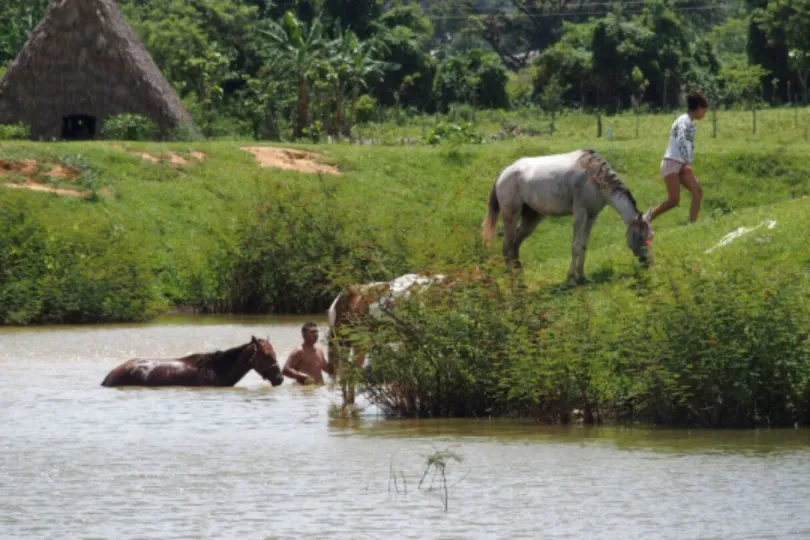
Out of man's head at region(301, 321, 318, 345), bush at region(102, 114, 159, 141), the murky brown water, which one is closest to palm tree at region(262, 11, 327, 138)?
bush at region(102, 114, 159, 141)

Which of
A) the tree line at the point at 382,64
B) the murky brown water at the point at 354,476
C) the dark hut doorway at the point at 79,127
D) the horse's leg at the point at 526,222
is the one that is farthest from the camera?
the tree line at the point at 382,64

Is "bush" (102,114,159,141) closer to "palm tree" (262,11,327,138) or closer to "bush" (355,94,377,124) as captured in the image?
"palm tree" (262,11,327,138)

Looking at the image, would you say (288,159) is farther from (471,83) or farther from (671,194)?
(471,83)

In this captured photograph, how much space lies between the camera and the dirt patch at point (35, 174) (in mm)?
32531

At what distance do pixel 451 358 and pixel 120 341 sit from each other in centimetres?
933

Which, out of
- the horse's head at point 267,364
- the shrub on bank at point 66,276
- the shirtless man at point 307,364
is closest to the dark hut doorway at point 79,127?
the shrub on bank at point 66,276

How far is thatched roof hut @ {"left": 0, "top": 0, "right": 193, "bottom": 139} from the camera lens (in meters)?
42.5

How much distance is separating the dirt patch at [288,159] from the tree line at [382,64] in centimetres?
1410

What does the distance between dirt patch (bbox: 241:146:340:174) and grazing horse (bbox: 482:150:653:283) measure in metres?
14.3

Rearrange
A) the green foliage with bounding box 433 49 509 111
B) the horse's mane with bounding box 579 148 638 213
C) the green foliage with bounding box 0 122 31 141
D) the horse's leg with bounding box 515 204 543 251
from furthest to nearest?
the green foliage with bounding box 433 49 509 111
the green foliage with bounding box 0 122 31 141
the horse's leg with bounding box 515 204 543 251
the horse's mane with bounding box 579 148 638 213

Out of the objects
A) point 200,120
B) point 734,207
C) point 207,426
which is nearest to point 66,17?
point 200,120

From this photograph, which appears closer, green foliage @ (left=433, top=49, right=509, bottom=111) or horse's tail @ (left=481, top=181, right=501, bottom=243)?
horse's tail @ (left=481, top=181, right=501, bottom=243)

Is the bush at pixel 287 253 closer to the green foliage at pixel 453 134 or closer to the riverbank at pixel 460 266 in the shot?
the riverbank at pixel 460 266

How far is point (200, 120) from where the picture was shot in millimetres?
55562
